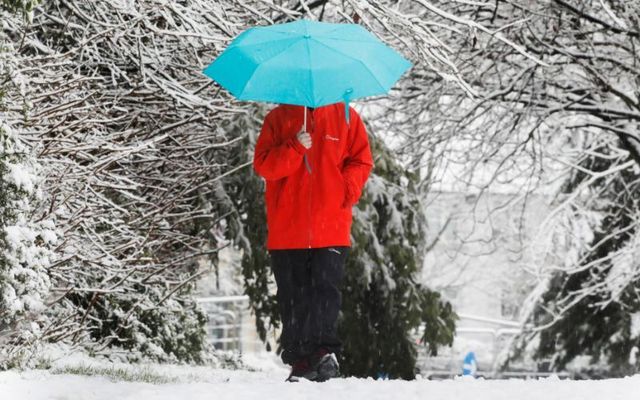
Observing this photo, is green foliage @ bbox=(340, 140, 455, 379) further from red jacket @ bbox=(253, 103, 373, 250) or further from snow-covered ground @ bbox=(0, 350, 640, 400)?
snow-covered ground @ bbox=(0, 350, 640, 400)

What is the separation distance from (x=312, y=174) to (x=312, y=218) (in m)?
0.26

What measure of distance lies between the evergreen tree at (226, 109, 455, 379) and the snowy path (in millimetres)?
5615

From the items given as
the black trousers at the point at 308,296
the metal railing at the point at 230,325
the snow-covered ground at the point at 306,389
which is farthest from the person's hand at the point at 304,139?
the metal railing at the point at 230,325

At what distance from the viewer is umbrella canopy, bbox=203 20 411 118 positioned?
6.09 meters

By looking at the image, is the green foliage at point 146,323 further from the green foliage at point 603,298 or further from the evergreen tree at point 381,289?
the green foliage at point 603,298

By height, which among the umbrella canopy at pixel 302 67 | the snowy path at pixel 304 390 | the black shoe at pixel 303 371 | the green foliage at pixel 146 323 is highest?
the umbrella canopy at pixel 302 67

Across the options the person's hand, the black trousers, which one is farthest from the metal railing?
the person's hand

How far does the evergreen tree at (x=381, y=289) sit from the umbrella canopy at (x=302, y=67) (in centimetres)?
506

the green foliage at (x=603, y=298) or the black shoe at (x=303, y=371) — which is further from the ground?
the green foliage at (x=603, y=298)

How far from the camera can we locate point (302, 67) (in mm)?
6094

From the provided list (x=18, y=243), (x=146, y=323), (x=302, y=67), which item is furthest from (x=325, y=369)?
(x=146, y=323)

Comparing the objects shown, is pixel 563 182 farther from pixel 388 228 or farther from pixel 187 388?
pixel 187 388

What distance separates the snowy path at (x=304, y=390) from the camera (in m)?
5.19

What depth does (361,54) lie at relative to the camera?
6262mm
